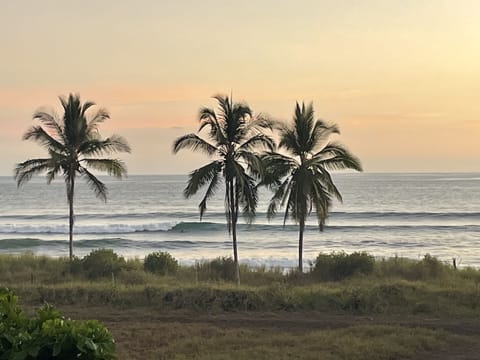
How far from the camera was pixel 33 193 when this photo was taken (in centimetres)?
10862

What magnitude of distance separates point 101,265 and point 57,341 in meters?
17.9

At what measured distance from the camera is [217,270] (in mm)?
22984

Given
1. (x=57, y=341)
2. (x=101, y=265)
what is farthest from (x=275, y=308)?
(x=57, y=341)

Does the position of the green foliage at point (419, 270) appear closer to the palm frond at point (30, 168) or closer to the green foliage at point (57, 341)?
the palm frond at point (30, 168)

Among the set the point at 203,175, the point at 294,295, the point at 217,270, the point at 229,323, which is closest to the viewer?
the point at 229,323

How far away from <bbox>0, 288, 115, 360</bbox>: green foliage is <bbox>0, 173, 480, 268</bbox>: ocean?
91.6 feet

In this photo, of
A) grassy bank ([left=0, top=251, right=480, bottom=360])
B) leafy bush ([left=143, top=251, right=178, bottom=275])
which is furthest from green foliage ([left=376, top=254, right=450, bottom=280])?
leafy bush ([left=143, top=251, right=178, bottom=275])

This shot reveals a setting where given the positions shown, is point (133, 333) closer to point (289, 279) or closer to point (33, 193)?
point (289, 279)

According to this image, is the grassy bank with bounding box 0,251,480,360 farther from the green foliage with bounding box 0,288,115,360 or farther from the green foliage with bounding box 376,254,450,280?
the green foliage with bounding box 0,288,115,360

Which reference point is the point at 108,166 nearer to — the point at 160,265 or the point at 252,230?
the point at 160,265

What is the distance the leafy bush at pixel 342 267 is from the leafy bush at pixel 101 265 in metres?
6.85

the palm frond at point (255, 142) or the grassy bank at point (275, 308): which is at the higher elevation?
the palm frond at point (255, 142)

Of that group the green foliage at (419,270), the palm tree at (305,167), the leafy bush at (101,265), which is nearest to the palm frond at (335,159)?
the palm tree at (305,167)

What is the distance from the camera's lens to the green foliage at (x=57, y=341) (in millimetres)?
4875
